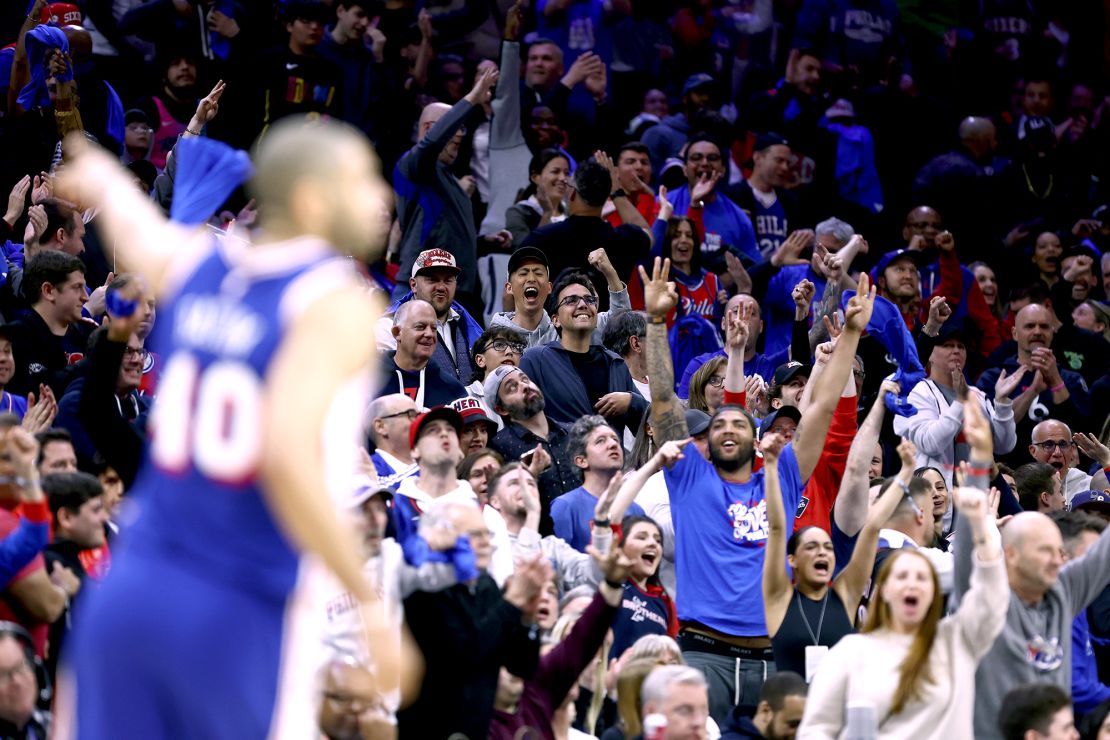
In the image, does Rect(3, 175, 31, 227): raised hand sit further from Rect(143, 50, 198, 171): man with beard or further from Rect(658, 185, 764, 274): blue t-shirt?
Rect(658, 185, 764, 274): blue t-shirt

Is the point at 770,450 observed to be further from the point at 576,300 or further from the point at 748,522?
the point at 576,300

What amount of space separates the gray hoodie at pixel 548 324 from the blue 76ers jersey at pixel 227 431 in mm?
6283

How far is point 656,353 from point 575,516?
3.11ft

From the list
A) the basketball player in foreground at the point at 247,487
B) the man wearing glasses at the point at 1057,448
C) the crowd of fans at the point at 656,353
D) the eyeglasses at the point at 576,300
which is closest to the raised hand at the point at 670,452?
the crowd of fans at the point at 656,353

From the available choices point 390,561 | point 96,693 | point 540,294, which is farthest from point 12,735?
point 540,294

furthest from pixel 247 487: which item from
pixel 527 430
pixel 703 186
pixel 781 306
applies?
pixel 703 186

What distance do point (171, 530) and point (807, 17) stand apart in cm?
1397

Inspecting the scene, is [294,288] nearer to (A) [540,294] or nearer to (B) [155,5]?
(A) [540,294]

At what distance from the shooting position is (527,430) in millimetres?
9156

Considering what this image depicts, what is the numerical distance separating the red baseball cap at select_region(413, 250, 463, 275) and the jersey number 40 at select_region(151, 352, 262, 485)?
620cm

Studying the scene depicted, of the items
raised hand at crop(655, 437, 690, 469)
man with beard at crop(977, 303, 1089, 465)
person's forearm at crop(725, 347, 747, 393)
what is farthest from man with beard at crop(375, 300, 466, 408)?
man with beard at crop(977, 303, 1089, 465)

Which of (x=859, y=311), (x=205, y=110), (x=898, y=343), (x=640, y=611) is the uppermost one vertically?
(x=205, y=110)

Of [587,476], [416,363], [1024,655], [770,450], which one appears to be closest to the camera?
[1024,655]

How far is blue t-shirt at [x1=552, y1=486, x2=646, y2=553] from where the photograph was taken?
8383 mm
